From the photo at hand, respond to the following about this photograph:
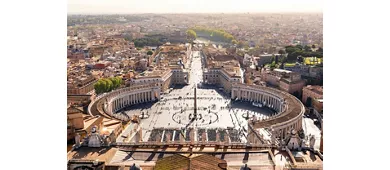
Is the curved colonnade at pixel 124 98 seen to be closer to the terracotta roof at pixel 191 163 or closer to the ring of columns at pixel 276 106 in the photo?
the ring of columns at pixel 276 106

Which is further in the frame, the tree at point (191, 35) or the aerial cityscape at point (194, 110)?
the tree at point (191, 35)

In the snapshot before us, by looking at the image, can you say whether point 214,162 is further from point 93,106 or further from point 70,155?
point 93,106

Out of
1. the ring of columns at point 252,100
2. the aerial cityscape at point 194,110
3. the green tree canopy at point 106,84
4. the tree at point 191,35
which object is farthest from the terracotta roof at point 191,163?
the tree at point 191,35

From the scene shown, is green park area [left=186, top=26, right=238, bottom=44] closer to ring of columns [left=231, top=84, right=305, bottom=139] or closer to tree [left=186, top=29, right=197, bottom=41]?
tree [left=186, top=29, right=197, bottom=41]

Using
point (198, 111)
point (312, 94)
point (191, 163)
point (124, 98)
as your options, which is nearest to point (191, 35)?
point (124, 98)

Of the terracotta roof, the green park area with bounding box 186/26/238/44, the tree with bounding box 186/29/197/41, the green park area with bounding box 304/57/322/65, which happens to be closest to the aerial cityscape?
the terracotta roof

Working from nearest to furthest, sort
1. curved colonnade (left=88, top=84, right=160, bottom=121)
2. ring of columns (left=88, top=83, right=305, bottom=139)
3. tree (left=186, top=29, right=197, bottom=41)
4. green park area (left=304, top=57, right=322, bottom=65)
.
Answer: ring of columns (left=88, top=83, right=305, bottom=139) → curved colonnade (left=88, top=84, right=160, bottom=121) → green park area (left=304, top=57, right=322, bottom=65) → tree (left=186, top=29, right=197, bottom=41)
